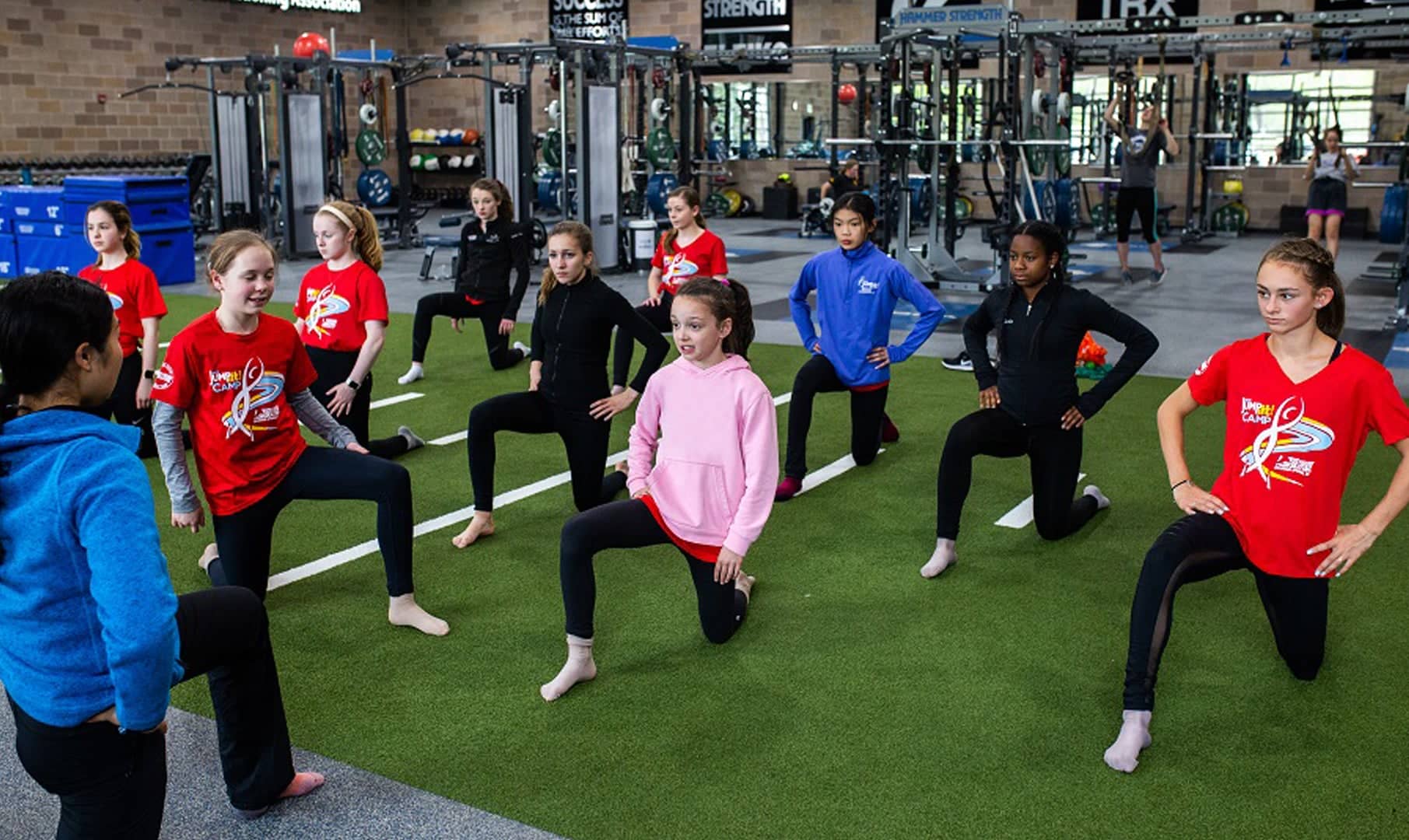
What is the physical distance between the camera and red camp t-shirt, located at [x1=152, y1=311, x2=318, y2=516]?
3.28m

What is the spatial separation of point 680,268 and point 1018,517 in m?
2.37

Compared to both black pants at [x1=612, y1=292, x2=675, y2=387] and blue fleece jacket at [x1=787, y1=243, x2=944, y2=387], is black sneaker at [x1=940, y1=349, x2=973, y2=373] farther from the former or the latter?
blue fleece jacket at [x1=787, y1=243, x2=944, y2=387]

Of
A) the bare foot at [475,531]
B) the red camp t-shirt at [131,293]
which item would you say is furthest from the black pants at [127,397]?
the bare foot at [475,531]

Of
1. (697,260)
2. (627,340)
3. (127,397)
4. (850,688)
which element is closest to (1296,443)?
(850,688)

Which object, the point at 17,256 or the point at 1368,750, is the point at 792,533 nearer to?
the point at 1368,750

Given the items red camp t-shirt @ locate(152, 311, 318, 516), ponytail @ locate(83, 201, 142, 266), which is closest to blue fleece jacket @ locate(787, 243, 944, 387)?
red camp t-shirt @ locate(152, 311, 318, 516)

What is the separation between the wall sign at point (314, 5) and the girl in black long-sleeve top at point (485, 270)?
45.6ft

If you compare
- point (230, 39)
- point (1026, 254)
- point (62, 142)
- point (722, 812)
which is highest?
point (230, 39)

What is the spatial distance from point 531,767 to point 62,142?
1711 centimetres

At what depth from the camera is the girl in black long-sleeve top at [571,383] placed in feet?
14.3

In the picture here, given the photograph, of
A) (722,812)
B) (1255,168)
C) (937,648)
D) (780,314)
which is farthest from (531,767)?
(1255,168)

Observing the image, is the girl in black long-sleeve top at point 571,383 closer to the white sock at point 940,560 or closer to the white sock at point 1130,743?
the white sock at point 940,560

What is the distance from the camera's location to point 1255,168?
54.9 ft

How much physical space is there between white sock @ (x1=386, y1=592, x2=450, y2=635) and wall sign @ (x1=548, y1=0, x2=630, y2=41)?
17.9m
